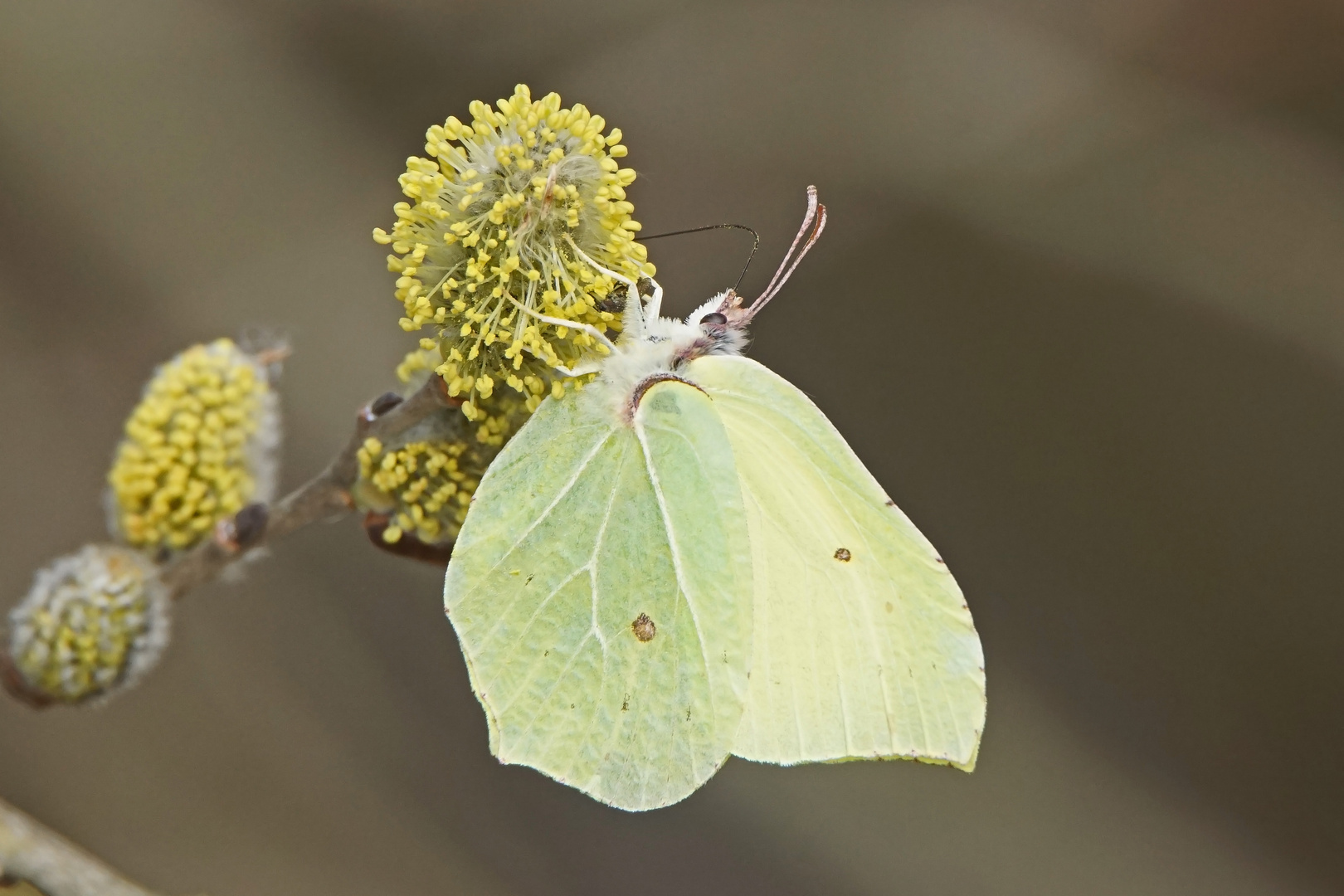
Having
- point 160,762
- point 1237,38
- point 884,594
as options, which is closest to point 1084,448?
point 1237,38

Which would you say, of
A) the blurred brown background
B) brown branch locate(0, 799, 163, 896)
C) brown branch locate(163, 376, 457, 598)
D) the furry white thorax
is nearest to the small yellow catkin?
brown branch locate(163, 376, 457, 598)

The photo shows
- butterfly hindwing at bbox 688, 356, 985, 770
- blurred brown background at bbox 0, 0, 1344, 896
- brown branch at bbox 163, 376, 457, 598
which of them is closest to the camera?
brown branch at bbox 163, 376, 457, 598

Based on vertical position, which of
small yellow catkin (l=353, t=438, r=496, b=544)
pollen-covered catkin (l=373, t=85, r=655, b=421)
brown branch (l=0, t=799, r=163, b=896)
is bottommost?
brown branch (l=0, t=799, r=163, b=896)

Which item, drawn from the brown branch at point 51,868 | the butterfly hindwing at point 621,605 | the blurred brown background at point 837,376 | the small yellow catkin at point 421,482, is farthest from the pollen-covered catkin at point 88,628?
the blurred brown background at point 837,376

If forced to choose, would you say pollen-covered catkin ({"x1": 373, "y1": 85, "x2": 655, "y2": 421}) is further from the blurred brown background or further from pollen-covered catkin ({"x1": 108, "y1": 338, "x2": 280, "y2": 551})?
the blurred brown background

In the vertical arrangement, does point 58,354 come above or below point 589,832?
above

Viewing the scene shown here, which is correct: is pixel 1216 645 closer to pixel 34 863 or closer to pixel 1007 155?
pixel 1007 155
